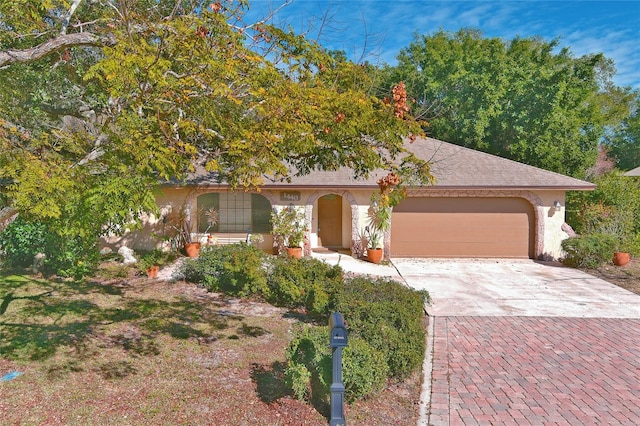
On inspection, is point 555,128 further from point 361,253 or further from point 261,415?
point 261,415

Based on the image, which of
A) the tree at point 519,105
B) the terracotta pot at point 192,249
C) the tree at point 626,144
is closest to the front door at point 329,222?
the terracotta pot at point 192,249

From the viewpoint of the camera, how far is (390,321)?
6551 millimetres

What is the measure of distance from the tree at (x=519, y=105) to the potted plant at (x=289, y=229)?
8011 mm

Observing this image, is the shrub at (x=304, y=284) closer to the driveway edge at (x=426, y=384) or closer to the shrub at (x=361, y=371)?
the driveway edge at (x=426, y=384)

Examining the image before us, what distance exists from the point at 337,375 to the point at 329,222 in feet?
39.3

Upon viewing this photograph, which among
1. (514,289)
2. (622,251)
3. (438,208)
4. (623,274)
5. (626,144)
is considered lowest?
(514,289)

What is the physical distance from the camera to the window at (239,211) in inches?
634

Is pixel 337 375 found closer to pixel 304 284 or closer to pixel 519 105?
pixel 304 284

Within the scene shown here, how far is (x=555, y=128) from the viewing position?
66.3 ft

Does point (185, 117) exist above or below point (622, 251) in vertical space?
above

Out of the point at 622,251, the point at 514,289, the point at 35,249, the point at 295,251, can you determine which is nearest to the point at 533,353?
the point at 514,289

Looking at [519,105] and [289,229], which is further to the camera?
[519,105]

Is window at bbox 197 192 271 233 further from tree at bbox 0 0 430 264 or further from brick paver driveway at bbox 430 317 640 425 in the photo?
tree at bbox 0 0 430 264

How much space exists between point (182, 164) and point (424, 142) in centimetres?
1395
